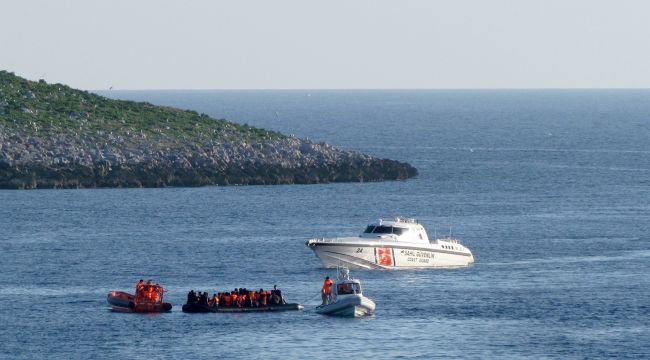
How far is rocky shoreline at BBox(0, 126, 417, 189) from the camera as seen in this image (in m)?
148

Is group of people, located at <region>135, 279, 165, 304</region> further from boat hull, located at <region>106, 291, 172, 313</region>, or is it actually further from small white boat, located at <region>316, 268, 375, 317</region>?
small white boat, located at <region>316, 268, 375, 317</region>

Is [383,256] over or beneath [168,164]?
beneath

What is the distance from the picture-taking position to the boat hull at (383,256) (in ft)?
319

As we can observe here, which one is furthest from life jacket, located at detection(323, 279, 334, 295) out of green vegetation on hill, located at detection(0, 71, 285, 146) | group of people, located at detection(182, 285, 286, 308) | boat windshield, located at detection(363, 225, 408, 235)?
green vegetation on hill, located at detection(0, 71, 285, 146)

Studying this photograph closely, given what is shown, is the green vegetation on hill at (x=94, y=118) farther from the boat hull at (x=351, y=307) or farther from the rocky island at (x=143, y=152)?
the boat hull at (x=351, y=307)

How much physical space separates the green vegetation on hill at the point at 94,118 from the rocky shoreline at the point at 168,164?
308 centimetres

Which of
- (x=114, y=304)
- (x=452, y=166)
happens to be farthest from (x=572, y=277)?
(x=452, y=166)

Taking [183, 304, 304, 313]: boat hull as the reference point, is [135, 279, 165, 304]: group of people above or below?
above

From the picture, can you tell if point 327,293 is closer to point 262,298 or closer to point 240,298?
point 262,298

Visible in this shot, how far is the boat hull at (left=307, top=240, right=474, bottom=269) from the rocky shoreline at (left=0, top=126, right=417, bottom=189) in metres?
54.5

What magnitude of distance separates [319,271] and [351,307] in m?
16.1

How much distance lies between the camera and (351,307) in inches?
3236

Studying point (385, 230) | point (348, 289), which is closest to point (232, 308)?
point (348, 289)

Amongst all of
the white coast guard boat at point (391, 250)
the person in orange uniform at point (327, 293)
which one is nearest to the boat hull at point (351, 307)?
the person in orange uniform at point (327, 293)
